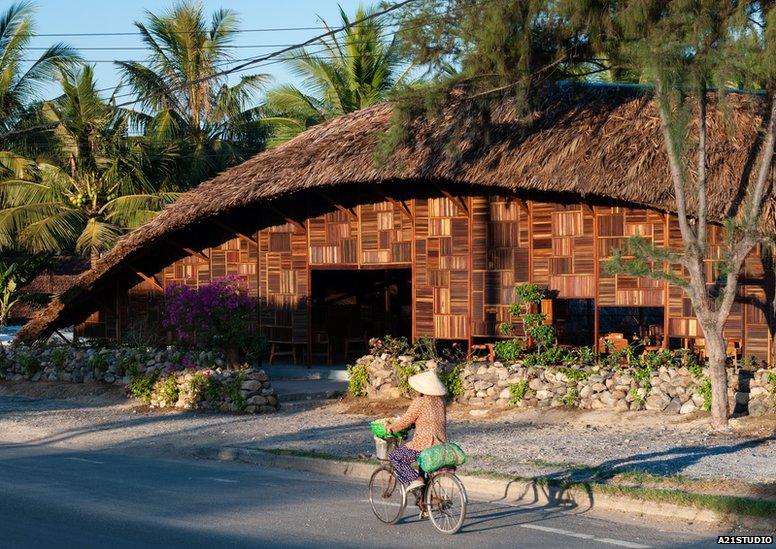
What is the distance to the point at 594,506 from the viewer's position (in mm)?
10406

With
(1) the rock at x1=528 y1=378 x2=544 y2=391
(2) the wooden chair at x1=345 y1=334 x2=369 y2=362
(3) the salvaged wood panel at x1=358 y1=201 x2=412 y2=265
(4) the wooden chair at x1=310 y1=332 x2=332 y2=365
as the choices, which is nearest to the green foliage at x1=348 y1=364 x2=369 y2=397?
(3) the salvaged wood panel at x1=358 y1=201 x2=412 y2=265

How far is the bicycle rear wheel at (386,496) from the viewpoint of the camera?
959 centimetres

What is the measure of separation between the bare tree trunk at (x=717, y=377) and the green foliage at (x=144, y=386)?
1004 centimetres

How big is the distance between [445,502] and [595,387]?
7944 millimetres

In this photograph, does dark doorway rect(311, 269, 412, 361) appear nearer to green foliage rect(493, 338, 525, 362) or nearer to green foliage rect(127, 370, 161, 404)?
green foliage rect(127, 370, 161, 404)

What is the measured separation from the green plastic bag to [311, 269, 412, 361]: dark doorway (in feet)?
48.6

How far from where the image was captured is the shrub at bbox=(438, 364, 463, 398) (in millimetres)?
18062

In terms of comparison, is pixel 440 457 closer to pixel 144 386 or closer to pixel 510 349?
pixel 510 349

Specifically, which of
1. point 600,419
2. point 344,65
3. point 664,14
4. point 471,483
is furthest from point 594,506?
point 344,65

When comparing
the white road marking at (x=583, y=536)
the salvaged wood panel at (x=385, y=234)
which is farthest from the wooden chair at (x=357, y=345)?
the white road marking at (x=583, y=536)

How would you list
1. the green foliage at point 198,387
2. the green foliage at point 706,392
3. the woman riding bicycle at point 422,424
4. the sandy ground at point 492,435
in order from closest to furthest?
the woman riding bicycle at point 422,424
the sandy ground at point 492,435
the green foliage at point 706,392
the green foliage at point 198,387

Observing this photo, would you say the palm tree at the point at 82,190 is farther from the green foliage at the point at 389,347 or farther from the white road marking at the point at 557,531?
the white road marking at the point at 557,531

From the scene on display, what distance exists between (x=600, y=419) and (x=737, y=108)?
5.65m

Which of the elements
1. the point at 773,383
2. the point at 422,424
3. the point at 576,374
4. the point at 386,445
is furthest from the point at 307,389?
the point at 422,424
